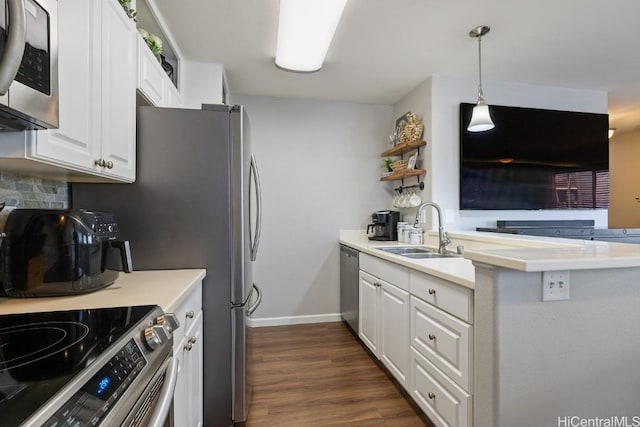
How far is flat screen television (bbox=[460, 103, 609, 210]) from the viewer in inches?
109

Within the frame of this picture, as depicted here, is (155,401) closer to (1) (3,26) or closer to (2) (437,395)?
(1) (3,26)

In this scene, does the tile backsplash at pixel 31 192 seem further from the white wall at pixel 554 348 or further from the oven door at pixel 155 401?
the white wall at pixel 554 348

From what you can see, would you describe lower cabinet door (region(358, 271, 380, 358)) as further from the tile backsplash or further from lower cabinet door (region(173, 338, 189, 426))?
the tile backsplash

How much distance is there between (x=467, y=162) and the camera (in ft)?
9.01

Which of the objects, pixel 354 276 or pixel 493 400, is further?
pixel 354 276

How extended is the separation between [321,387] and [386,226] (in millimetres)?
1620

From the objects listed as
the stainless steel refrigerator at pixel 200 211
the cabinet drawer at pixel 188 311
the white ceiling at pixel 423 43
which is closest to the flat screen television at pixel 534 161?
the white ceiling at pixel 423 43

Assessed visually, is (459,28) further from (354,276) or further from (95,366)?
(95,366)

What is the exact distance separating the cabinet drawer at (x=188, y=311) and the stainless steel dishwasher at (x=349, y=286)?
1599mm

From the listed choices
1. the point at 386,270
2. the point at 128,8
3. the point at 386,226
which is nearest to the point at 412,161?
the point at 386,226

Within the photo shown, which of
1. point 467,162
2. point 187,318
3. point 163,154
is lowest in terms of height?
point 187,318

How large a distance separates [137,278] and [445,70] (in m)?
2.74

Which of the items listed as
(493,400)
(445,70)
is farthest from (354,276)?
(445,70)

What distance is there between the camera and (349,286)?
300 centimetres
